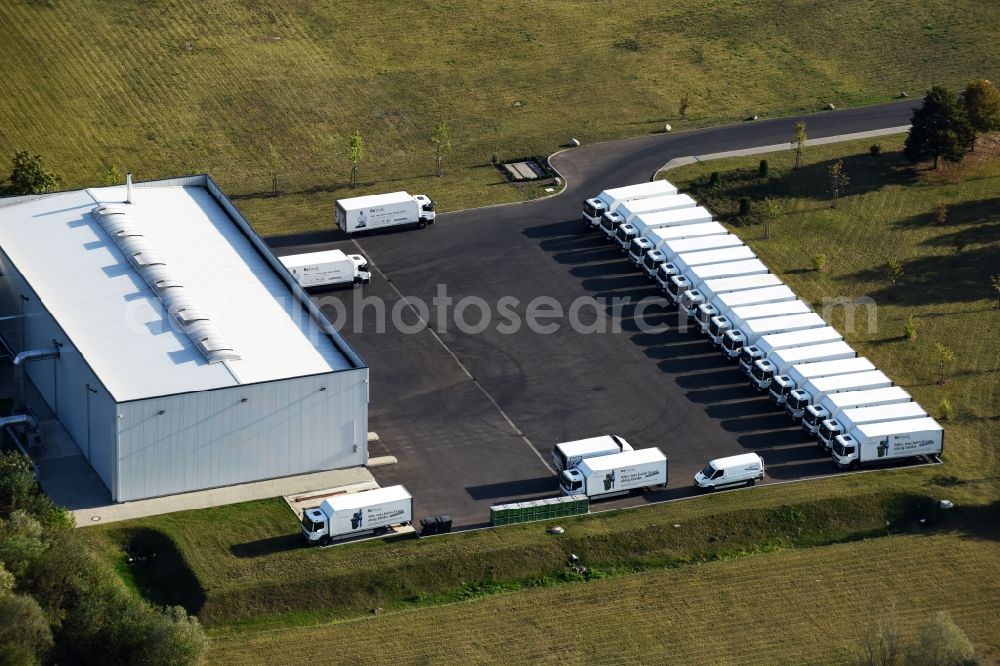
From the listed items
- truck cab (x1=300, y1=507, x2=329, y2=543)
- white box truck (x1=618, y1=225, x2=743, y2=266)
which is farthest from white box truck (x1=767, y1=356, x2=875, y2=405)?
truck cab (x1=300, y1=507, x2=329, y2=543)

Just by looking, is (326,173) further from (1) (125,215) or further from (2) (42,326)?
(2) (42,326)

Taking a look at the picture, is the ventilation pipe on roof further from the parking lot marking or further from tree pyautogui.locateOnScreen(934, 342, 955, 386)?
tree pyautogui.locateOnScreen(934, 342, 955, 386)

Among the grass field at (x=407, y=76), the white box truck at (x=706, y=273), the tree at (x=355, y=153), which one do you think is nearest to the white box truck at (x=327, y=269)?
the grass field at (x=407, y=76)

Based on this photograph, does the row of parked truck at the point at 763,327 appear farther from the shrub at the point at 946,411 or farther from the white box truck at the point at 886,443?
the shrub at the point at 946,411

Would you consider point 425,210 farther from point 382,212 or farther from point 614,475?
point 614,475

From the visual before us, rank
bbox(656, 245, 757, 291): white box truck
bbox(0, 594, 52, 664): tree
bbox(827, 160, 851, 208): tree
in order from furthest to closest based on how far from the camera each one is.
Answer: bbox(827, 160, 851, 208): tree, bbox(656, 245, 757, 291): white box truck, bbox(0, 594, 52, 664): tree

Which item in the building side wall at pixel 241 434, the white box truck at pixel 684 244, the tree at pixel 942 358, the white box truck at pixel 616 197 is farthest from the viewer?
the white box truck at pixel 616 197

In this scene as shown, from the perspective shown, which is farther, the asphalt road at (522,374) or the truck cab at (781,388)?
the truck cab at (781,388)
